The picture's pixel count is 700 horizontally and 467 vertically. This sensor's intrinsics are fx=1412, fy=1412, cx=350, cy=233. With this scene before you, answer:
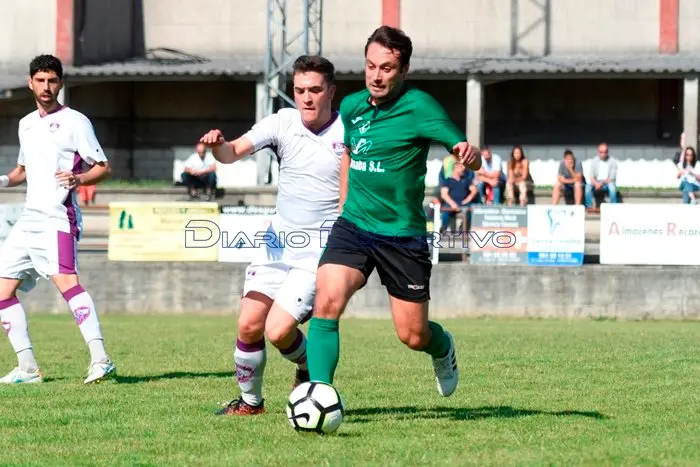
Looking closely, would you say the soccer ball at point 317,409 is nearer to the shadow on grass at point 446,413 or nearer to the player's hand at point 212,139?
the shadow on grass at point 446,413

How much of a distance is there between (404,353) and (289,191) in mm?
5734

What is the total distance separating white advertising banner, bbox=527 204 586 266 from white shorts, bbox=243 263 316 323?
12578mm

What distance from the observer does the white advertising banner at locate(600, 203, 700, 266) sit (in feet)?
67.3

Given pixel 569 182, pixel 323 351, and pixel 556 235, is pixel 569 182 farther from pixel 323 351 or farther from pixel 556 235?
pixel 323 351

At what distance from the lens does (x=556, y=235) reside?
21.0 meters

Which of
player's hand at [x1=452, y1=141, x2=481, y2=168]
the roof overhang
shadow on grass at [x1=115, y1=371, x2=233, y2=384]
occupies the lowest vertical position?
shadow on grass at [x1=115, y1=371, x2=233, y2=384]

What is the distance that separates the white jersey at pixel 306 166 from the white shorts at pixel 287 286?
0.95ft

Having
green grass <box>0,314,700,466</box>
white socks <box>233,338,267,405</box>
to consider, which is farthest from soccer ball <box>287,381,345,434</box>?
white socks <box>233,338,267,405</box>

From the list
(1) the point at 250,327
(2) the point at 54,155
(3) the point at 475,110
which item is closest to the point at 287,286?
(1) the point at 250,327

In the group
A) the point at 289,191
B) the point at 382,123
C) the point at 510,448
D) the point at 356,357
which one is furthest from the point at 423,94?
the point at 356,357

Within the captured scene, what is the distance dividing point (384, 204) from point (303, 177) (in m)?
0.84

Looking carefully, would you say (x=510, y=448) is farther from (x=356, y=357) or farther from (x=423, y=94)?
(x=356, y=357)

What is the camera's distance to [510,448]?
7141 mm

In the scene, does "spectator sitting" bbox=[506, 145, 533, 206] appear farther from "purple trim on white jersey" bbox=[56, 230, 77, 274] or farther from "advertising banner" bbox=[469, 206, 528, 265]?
"purple trim on white jersey" bbox=[56, 230, 77, 274]
